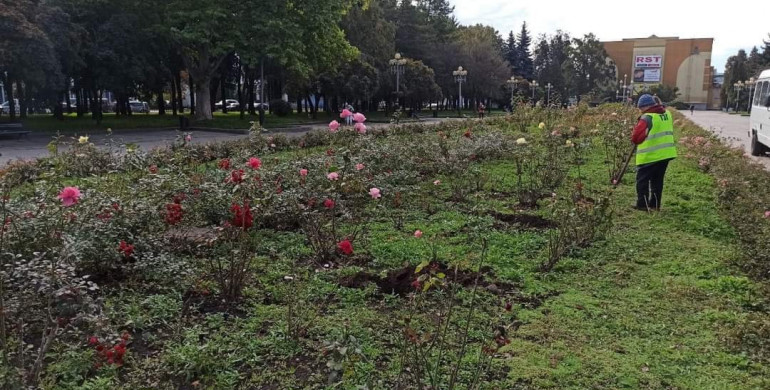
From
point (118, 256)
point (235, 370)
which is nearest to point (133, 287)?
point (118, 256)

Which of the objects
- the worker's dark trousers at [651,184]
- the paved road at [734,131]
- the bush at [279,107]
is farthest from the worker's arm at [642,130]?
the bush at [279,107]

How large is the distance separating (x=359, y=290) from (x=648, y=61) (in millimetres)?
101750

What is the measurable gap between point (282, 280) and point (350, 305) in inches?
26.9

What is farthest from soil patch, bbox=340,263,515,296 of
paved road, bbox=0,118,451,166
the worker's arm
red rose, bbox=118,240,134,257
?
paved road, bbox=0,118,451,166

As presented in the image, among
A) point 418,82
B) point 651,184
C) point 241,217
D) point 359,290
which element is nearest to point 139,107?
point 418,82

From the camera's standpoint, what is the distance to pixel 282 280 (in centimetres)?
404

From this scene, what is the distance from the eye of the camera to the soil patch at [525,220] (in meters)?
5.77

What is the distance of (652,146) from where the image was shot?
6.41 meters

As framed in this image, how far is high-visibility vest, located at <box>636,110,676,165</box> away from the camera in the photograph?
635 cm

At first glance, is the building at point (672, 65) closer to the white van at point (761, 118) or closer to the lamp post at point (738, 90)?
the lamp post at point (738, 90)

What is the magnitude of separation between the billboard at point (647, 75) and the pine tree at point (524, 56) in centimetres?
2781

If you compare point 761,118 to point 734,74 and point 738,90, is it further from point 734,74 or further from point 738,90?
point 734,74

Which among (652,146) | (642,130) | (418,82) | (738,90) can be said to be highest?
(738,90)

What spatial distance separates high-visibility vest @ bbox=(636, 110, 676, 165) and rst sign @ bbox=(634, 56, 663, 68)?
97354mm
